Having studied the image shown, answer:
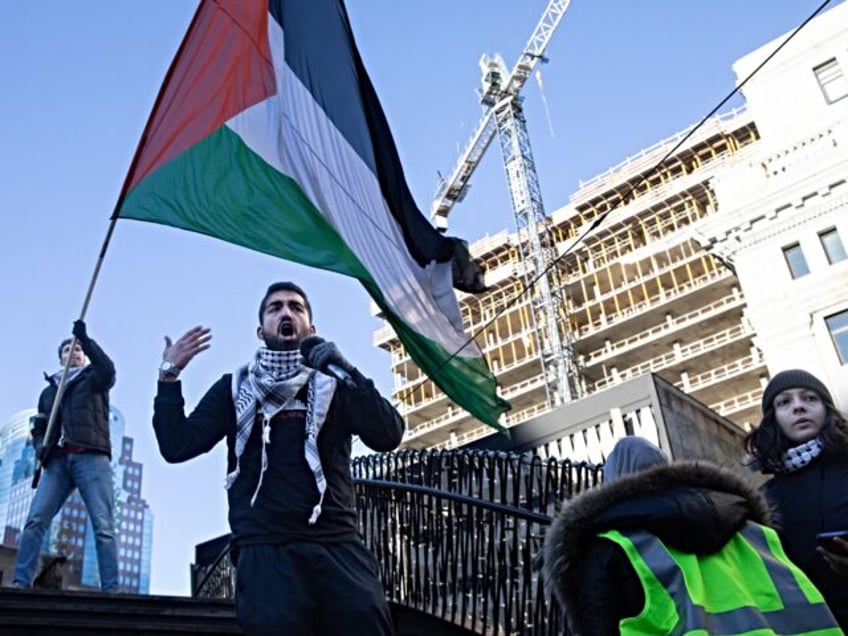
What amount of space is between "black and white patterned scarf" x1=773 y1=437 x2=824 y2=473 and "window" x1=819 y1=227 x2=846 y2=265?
2125 cm

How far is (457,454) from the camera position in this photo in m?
8.41

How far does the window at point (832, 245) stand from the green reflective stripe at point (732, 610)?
22496 mm

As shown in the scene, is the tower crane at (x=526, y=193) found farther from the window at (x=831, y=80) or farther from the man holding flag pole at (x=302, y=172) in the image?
the man holding flag pole at (x=302, y=172)

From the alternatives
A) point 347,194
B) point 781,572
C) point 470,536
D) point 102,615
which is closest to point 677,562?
point 781,572

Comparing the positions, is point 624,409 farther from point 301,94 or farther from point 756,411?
point 756,411

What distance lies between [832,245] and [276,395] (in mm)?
22396

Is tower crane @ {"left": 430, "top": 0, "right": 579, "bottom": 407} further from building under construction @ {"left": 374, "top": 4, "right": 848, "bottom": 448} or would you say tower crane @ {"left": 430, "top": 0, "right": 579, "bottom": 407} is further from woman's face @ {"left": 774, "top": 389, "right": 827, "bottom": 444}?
woman's face @ {"left": 774, "top": 389, "right": 827, "bottom": 444}

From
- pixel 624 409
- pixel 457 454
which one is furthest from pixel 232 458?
pixel 624 409

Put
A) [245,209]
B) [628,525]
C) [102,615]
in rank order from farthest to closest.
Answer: [245,209]
[102,615]
[628,525]

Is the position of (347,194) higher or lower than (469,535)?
higher

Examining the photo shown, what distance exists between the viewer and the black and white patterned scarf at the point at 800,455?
3.59 m

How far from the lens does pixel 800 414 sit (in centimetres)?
369

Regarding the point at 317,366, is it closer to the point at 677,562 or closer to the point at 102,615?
the point at 677,562

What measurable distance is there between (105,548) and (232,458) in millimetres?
3249
